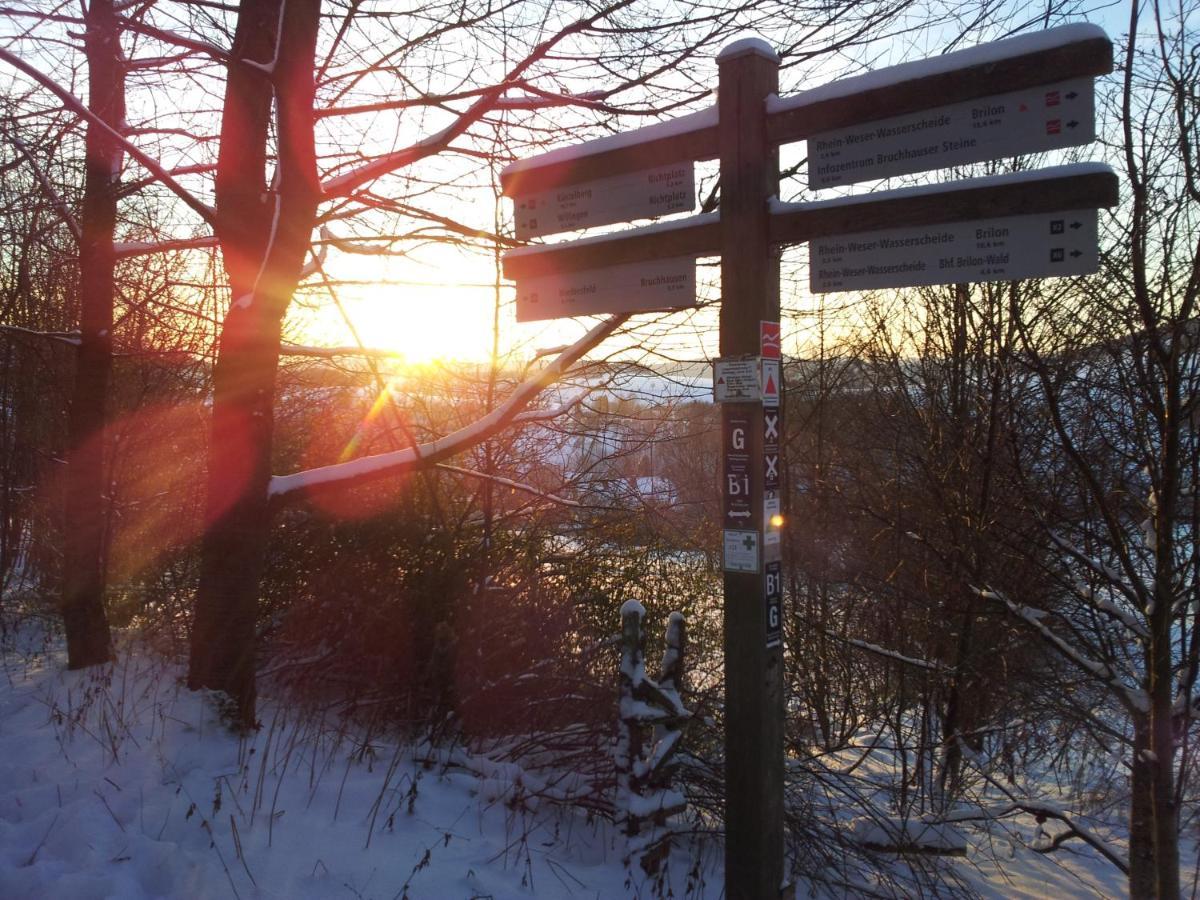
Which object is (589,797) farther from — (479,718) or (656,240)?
(656,240)

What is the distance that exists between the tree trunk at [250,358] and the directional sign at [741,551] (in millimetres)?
2830

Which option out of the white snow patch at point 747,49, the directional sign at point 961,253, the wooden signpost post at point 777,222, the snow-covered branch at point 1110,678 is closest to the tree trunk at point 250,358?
the wooden signpost post at point 777,222

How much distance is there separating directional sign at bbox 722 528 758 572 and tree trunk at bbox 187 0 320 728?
2.83 m

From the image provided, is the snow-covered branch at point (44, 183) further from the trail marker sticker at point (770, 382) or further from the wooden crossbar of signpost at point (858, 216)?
the trail marker sticker at point (770, 382)

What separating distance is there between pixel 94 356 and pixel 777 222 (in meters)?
5.18

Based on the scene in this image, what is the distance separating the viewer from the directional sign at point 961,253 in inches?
89.9

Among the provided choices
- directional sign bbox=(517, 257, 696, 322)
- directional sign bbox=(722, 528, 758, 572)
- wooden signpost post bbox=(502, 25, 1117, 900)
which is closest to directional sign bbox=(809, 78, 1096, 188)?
wooden signpost post bbox=(502, 25, 1117, 900)

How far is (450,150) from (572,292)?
2386 millimetres

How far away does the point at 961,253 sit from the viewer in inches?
96.1

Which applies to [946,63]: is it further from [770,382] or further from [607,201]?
[607,201]

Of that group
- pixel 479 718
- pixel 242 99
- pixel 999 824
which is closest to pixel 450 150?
pixel 242 99

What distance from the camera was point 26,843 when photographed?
10.0 feet

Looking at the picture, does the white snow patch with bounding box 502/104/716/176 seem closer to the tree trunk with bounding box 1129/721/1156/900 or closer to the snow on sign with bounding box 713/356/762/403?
the snow on sign with bounding box 713/356/762/403

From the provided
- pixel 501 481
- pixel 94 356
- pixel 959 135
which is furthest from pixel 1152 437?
pixel 94 356
